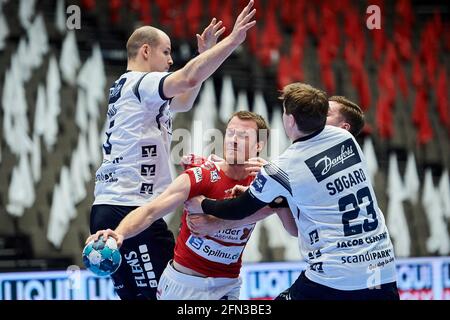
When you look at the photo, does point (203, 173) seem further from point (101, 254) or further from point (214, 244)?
point (101, 254)

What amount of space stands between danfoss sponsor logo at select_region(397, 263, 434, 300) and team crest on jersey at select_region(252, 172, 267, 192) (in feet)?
19.3

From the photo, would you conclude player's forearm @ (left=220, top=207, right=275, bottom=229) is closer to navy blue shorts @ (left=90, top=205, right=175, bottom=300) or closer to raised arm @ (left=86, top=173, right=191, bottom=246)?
raised arm @ (left=86, top=173, right=191, bottom=246)

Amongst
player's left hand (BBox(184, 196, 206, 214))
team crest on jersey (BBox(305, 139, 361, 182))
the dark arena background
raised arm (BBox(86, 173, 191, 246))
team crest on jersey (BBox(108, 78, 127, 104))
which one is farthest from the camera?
the dark arena background

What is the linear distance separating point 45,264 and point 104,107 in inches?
86.9

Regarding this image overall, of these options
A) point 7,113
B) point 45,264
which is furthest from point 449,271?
point 7,113

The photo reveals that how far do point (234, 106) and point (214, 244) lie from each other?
19.6ft

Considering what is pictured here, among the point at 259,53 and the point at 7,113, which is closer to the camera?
the point at 7,113

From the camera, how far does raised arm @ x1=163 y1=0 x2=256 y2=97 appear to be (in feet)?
16.5

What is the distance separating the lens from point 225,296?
17.3 ft

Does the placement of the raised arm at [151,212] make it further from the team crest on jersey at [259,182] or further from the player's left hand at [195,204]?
the team crest on jersey at [259,182]

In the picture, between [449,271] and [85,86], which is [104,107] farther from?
[449,271]

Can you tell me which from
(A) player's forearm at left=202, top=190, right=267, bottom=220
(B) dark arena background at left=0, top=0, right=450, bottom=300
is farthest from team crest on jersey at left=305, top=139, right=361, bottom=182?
(B) dark arena background at left=0, top=0, right=450, bottom=300

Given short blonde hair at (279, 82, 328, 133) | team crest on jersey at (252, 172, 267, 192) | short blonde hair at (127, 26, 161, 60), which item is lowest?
team crest on jersey at (252, 172, 267, 192)

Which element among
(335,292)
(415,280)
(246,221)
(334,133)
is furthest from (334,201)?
(415,280)
